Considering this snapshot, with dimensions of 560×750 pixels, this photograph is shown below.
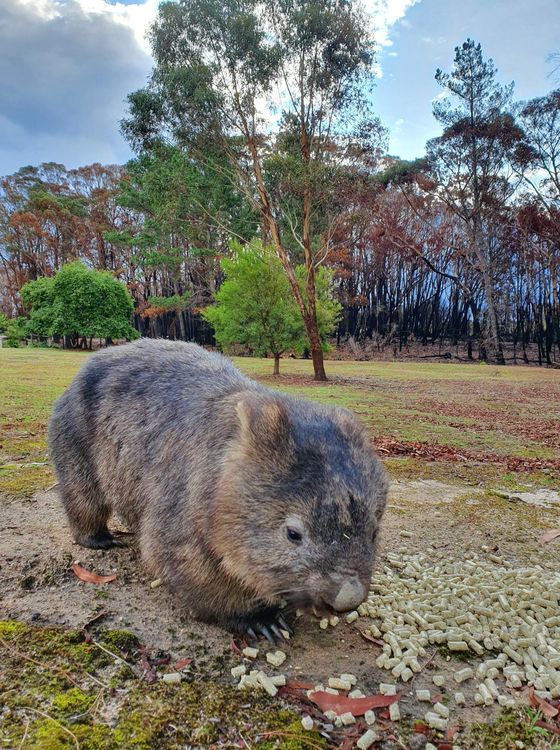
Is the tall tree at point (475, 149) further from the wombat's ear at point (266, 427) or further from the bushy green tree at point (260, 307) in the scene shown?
the wombat's ear at point (266, 427)

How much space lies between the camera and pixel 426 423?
876 centimetres

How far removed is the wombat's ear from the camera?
2244 millimetres

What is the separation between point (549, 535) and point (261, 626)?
7.44 ft

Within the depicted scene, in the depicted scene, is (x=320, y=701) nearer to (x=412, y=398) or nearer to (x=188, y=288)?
(x=412, y=398)

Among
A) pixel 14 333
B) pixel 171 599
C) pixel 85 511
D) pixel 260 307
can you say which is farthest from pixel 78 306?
pixel 171 599

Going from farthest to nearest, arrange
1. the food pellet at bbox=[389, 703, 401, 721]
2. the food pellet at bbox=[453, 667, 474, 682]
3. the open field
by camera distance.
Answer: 1. the food pellet at bbox=[453, 667, 474, 682]
2. the food pellet at bbox=[389, 703, 401, 721]
3. the open field

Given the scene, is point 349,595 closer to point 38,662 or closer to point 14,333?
point 38,662

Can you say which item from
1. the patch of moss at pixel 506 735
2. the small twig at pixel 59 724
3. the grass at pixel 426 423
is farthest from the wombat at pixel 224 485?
the grass at pixel 426 423

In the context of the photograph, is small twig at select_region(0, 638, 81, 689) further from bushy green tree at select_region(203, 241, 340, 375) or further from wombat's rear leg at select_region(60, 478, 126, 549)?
bushy green tree at select_region(203, 241, 340, 375)

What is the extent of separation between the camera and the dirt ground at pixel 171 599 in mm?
2172

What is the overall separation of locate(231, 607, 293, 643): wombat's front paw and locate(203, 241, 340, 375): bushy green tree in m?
17.1

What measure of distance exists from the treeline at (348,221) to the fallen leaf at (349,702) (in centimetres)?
1667

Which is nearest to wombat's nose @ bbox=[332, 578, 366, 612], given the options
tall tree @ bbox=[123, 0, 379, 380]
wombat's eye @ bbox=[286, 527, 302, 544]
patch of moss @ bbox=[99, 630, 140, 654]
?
wombat's eye @ bbox=[286, 527, 302, 544]

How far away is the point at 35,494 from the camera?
405 cm
